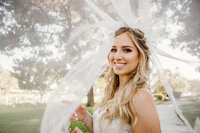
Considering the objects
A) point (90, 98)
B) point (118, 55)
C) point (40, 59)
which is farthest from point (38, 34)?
point (90, 98)

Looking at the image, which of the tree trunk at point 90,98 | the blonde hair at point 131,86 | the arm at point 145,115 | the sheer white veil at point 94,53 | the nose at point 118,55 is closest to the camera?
the sheer white veil at point 94,53

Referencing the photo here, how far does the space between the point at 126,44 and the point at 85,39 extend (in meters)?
0.34

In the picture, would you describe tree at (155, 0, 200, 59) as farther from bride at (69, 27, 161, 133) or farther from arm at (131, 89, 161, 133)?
arm at (131, 89, 161, 133)

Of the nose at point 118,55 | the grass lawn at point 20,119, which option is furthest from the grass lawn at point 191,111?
the grass lawn at point 20,119

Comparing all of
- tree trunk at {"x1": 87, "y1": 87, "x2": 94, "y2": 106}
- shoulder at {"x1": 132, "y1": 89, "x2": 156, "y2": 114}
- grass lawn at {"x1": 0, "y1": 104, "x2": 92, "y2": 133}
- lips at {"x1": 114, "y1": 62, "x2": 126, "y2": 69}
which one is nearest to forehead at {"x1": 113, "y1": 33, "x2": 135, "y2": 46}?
lips at {"x1": 114, "y1": 62, "x2": 126, "y2": 69}

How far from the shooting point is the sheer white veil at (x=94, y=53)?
2.67ft

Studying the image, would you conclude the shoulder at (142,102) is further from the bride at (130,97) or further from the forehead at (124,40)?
the forehead at (124,40)

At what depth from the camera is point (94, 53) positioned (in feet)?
3.51

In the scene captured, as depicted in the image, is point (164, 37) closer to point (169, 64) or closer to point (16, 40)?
point (169, 64)

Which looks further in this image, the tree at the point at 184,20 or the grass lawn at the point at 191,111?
the tree at the point at 184,20

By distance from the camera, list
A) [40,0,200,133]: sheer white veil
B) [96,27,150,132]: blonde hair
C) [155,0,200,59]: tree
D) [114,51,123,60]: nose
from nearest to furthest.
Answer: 1. [40,0,200,133]: sheer white veil
2. [96,27,150,132]: blonde hair
3. [114,51,123,60]: nose
4. [155,0,200,59]: tree

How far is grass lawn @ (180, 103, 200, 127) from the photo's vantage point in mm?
1307

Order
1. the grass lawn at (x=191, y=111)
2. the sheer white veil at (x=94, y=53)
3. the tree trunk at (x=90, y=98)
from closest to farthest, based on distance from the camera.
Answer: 1. the sheer white veil at (x=94, y=53)
2. the grass lawn at (x=191, y=111)
3. the tree trunk at (x=90, y=98)

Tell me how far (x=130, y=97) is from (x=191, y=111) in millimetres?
711
